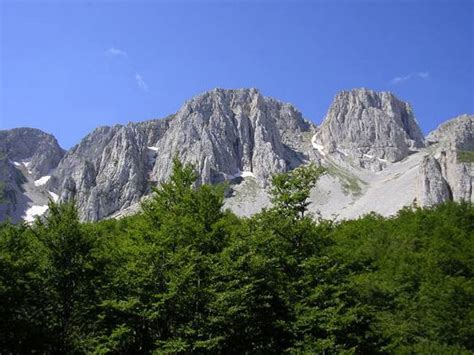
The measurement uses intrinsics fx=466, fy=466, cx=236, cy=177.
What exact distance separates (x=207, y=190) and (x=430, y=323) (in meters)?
17.8

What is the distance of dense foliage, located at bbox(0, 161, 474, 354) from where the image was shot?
2017 centimetres

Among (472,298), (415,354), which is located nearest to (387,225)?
(472,298)

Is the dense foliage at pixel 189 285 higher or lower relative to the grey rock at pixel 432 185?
lower

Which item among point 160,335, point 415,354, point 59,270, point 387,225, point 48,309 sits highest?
point 387,225

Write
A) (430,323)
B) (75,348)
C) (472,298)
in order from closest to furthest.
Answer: (75,348)
(430,323)
(472,298)

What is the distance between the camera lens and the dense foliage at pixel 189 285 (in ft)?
66.2

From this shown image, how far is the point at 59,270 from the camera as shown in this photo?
2086 centimetres

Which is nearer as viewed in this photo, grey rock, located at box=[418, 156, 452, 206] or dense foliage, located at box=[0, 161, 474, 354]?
dense foliage, located at box=[0, 161, 474, 354]

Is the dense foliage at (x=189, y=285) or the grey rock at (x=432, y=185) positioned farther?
the grey rock at (x=432, y=185)

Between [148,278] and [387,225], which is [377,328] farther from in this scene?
[387,225]

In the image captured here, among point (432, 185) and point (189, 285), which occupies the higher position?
point (432, 185)

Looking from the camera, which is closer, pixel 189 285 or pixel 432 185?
pixel 189 285

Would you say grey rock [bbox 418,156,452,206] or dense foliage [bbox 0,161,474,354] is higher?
grey rock [bbox 418,156,452,206]

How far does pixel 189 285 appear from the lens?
20.5 metres
